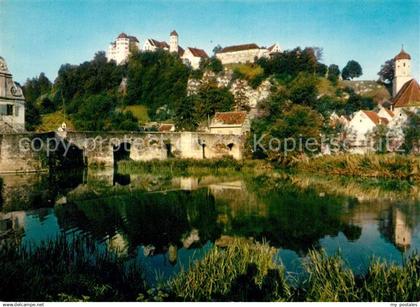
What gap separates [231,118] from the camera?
5253cm

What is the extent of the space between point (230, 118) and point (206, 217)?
3798cm

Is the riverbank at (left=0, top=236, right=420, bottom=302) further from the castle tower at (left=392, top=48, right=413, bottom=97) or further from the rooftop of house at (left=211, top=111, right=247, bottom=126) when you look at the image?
the castle tower at (left=392, top=48, right=413, bottom=97)

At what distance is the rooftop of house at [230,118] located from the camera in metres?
51.4

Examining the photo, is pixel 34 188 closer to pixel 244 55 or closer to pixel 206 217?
pixel 206 217

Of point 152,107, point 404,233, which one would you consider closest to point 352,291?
point 404,233

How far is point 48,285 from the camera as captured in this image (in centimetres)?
753

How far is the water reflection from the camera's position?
37.3 feet

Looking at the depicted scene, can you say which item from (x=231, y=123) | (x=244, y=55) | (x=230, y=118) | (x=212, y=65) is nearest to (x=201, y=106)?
(x=230, y=118)

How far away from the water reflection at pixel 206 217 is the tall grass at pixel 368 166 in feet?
14.9

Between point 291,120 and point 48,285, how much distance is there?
29.2 metres

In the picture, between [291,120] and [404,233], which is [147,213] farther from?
[291,120]

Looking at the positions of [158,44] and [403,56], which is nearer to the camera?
[403,56]

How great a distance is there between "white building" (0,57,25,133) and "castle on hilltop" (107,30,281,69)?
61.7m

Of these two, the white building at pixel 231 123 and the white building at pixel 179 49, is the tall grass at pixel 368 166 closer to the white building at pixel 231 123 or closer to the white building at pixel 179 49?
the white building at pixel 231 123
